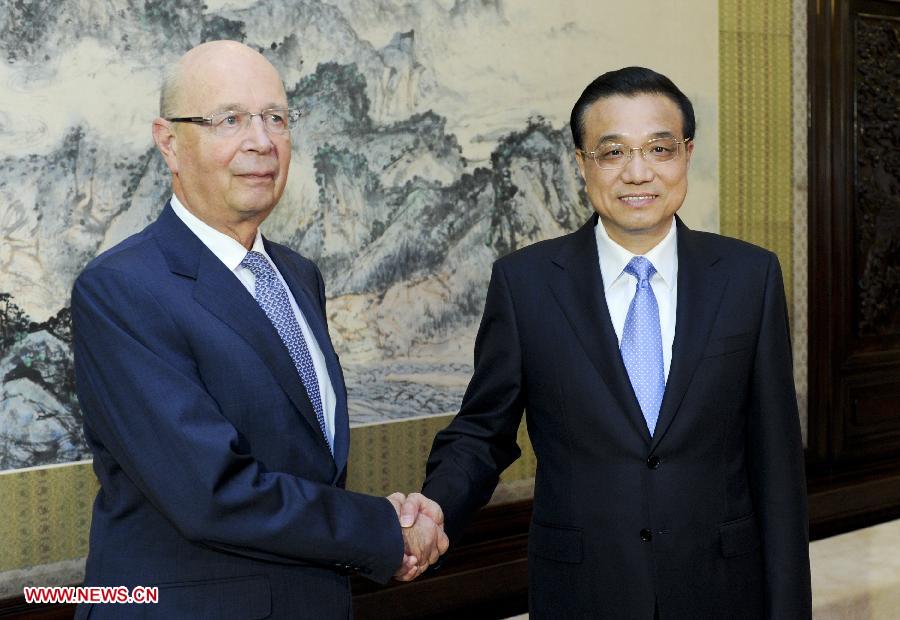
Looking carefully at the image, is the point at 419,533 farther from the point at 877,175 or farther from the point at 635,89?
the point at 877,175

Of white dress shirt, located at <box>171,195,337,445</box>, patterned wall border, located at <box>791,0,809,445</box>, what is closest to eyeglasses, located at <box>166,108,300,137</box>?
white dress shirt, located at <box>171,195,337,445</box>

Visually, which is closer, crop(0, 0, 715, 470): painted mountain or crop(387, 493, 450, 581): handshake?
crop(387, 493, 450, 581): handshake

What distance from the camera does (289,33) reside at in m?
3.41

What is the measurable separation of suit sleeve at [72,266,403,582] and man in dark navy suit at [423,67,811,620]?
0.50 metres

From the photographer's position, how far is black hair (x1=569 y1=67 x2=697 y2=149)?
1.97m

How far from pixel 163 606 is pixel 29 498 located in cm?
158

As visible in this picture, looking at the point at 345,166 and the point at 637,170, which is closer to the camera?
the point at 637,170

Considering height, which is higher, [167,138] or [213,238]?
[167,138]

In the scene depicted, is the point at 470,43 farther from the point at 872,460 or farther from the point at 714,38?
the point at 872,460

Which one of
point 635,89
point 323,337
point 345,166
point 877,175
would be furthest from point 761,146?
point 323,337

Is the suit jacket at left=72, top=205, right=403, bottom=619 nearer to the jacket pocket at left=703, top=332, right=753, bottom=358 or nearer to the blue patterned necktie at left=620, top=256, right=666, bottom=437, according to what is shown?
the blue patterned necktie at left=620, top=256, right=666, bottom=437

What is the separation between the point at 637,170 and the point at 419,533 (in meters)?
0.80

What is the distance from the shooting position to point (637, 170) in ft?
6.32

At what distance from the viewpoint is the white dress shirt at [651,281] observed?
198 centimetres
